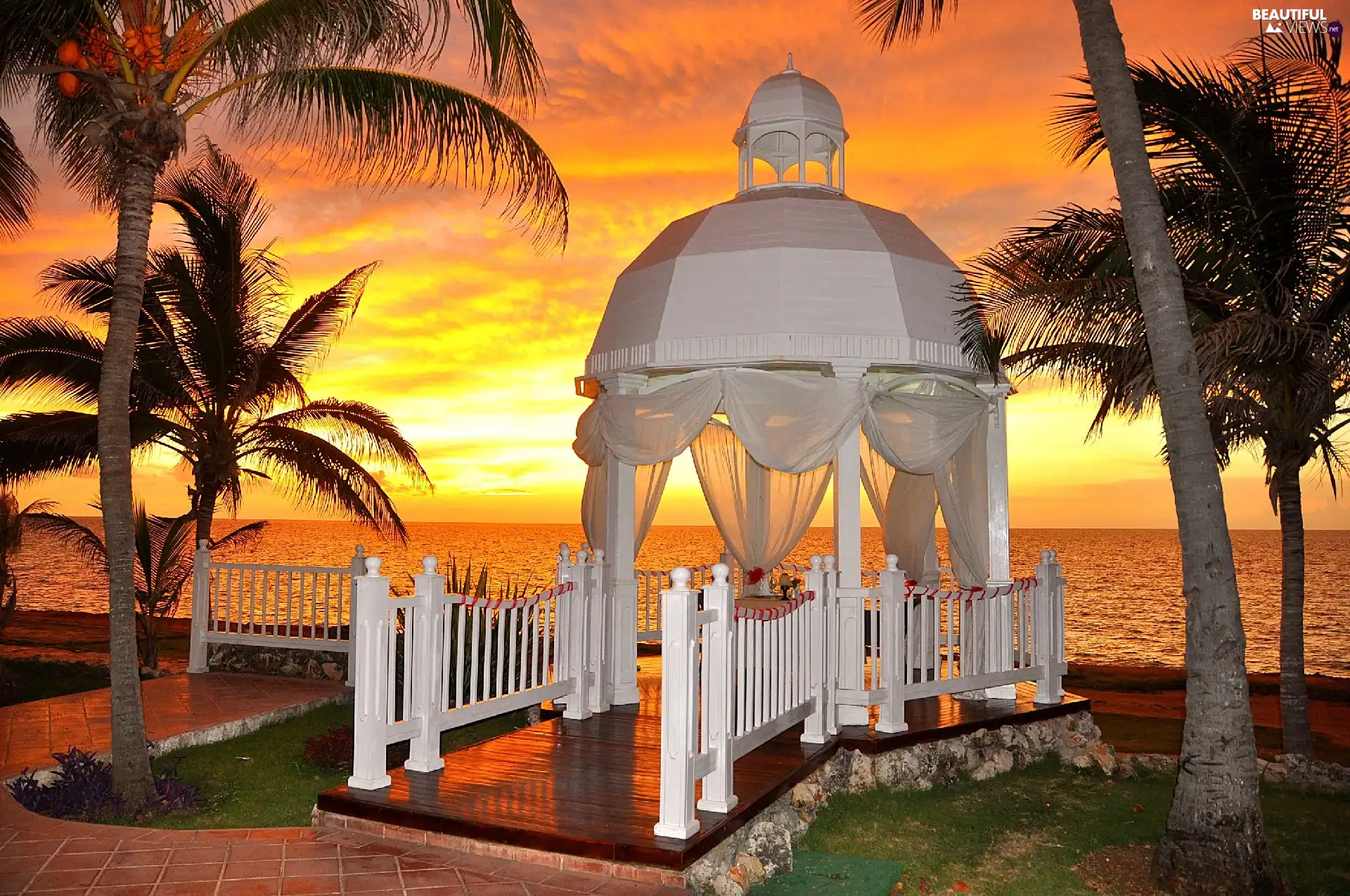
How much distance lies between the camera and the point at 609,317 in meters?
9.90

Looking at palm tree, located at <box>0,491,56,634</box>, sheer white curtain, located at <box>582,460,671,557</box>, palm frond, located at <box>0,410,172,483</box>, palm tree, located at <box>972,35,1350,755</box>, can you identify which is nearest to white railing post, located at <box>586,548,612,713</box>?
sheer white curtain, located at <box>582,460,671,557</box>

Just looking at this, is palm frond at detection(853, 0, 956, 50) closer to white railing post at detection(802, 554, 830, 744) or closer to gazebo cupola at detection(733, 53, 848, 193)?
gazebo cupola at detection(733, 53, 848, 193)

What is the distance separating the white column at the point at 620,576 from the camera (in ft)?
30.7

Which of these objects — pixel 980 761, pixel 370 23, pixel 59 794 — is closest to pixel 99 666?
pixel 59 794

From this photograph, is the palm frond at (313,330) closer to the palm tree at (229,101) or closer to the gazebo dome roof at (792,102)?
the palm tree at (229,101)

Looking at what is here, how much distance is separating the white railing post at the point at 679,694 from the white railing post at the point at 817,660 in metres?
2.29

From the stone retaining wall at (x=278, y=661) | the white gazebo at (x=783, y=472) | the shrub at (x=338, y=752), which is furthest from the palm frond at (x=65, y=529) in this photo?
the shrub at (x=338, y=752)

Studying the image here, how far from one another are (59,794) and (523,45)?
6.36 meters

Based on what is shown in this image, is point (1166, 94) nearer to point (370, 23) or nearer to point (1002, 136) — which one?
point (1002, 136)

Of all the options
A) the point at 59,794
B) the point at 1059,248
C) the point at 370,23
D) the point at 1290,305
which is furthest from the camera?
the point at 1059,248

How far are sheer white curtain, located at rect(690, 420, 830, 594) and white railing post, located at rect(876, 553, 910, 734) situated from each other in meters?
3.58

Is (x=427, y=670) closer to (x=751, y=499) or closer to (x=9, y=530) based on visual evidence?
(x=751, y=499)

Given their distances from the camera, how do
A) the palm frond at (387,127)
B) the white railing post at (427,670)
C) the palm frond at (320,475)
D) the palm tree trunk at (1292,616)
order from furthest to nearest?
the palm frond at (320,475) → the palm tree trunk at (1292,616) → the palm frond at (387,127) → the white railing post at (427,670)

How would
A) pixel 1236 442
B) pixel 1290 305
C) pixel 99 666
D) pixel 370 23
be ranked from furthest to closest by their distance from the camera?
pixel 99 666, pixel 1236 442, pixel 1290 305, pixel 370 23
